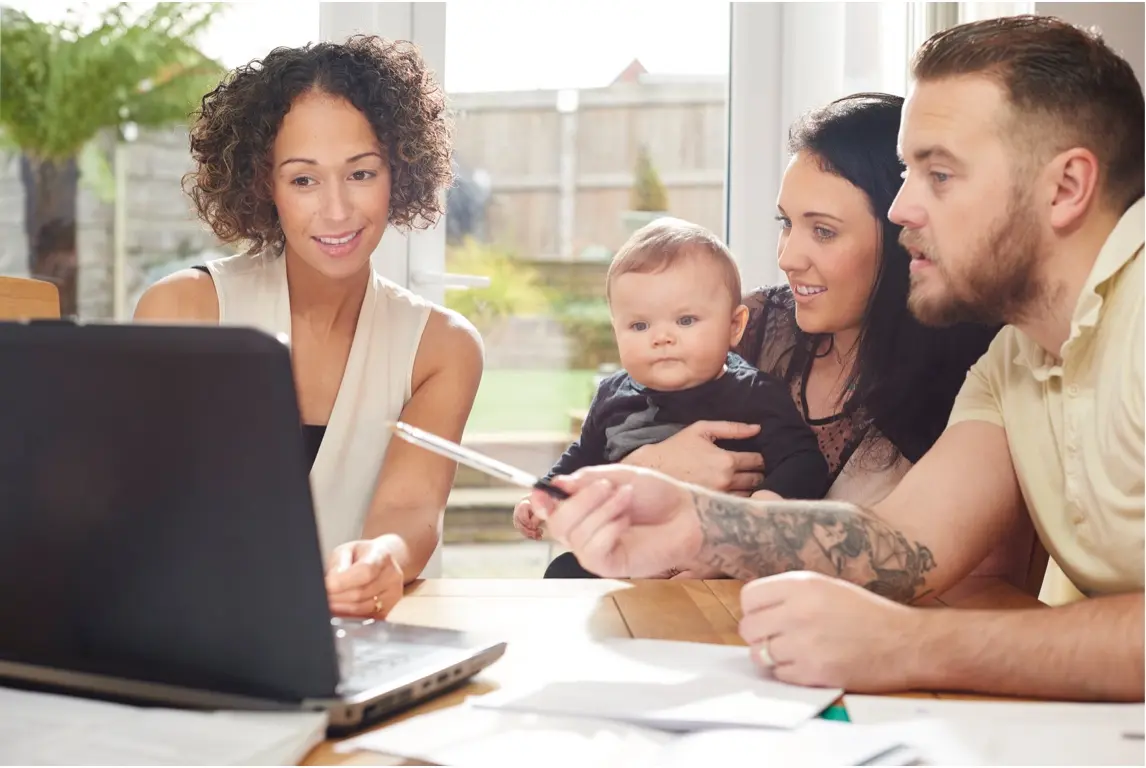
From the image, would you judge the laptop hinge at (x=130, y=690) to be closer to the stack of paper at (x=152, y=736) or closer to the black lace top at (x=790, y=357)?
the stack of paper at (x=152, y=736)

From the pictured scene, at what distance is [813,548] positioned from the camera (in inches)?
54.9

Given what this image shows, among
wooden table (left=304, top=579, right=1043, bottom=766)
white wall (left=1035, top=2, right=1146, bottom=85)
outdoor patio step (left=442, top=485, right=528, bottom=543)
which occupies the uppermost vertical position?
white wall (left=1035, top=2, right=1146, bottom=85)

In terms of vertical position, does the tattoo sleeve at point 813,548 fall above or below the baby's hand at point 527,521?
A: above

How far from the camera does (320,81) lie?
207 centimetres

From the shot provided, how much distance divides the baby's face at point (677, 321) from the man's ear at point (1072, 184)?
64 centimetres

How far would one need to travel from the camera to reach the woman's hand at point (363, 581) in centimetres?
130

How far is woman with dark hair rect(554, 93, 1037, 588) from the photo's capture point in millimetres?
1891

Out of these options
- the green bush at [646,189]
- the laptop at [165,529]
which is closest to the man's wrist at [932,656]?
the laptop at [165,529]

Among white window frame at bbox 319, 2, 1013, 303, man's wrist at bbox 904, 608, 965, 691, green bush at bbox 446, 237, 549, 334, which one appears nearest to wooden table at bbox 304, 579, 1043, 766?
man's wrist at bbox 904, 608, 965, 691

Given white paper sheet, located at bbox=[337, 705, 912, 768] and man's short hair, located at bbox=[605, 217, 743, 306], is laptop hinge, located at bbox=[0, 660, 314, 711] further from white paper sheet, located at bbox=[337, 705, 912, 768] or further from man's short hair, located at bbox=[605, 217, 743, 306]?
man's short hair, located at bbox=[605, 217, 743, 306]

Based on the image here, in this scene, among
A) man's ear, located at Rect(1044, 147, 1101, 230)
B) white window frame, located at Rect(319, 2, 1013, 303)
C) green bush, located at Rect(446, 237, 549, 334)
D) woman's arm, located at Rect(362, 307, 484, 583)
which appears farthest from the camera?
green bush, located at Rect(446, 237, 549, 334)

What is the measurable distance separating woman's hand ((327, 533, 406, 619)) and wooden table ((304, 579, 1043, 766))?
2 centimetres

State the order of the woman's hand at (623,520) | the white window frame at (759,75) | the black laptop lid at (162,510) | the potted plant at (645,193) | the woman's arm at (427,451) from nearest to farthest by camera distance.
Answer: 1. the black laptop lid at (162,510)
2. the woman's hand at (623,520)
3. the woman's arm at (427,451)
4. the white window frame at (759,75)
5. the potted plant at (645,193)

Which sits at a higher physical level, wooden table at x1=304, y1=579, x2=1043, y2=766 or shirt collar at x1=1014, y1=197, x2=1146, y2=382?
shirt collar at x1=1014, y1=197, x2=1146, y2=382
